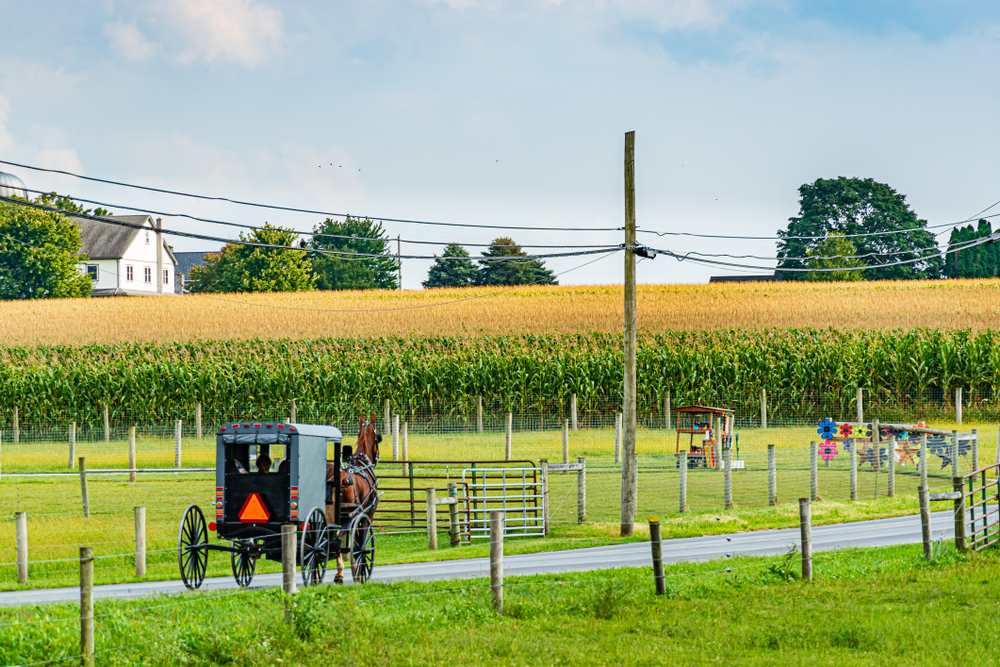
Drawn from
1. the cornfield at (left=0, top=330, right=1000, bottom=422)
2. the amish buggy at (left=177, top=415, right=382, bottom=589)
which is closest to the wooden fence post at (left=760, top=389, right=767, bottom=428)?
the cornfield at (left=0, top=330, right=1000, bottom=422)

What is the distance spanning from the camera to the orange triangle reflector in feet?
47.7

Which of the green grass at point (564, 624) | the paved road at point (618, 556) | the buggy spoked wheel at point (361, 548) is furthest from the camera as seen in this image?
the buggy spoked wheel at point (361, 548)

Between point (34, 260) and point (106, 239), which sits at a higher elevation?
point (106, 239)

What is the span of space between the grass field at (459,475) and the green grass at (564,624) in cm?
560

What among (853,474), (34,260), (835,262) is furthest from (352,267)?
(853,474)

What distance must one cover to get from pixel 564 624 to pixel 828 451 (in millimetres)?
23683

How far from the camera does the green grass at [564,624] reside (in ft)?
32.5

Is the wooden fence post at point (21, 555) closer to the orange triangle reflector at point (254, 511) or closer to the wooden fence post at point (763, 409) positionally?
the orange triangle reflector at point (254, 511)

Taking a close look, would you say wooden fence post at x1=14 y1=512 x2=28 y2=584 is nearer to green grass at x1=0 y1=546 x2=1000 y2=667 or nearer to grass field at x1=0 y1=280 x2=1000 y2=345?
green grass at x1=0 y1=546 x2=1000 y2=667

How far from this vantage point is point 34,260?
82.6m

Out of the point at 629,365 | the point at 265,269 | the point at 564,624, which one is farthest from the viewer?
the point at 265,269

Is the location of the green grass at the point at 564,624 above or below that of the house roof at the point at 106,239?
below

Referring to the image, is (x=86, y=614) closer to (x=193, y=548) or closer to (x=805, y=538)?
(x=193, y=548)

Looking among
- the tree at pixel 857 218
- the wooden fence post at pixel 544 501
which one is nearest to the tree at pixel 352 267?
the tree at pixel 857 218
